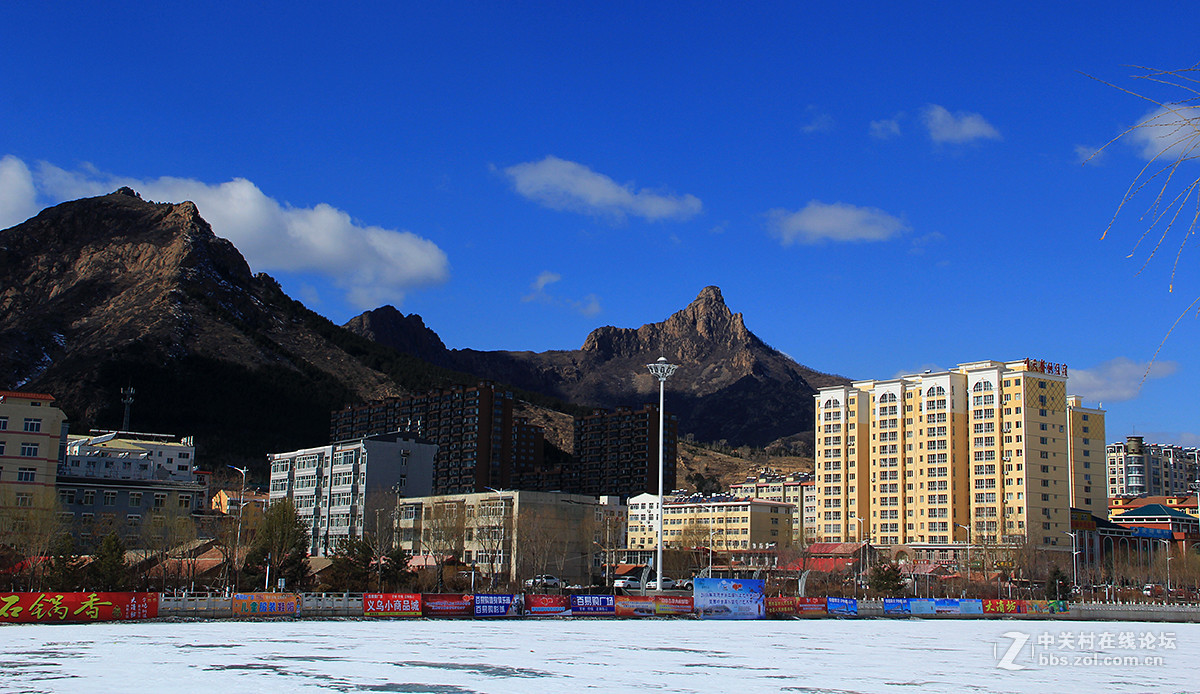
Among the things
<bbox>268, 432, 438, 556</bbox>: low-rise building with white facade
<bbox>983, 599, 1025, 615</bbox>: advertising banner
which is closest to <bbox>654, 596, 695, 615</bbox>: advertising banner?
<bbox>983, 599, 1025, 615</bbox>: advertising banner

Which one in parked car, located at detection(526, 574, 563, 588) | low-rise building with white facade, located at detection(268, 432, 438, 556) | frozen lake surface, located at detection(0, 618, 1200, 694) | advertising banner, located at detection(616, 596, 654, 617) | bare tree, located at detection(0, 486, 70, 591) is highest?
low-rise building with white facade, located at detection(268, 432, 438, 556)

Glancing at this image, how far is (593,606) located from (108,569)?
32.5 m

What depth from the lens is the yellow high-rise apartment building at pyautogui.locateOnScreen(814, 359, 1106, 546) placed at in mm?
145625

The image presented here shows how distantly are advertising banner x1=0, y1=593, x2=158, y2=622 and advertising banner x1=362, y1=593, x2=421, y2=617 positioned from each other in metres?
11.5

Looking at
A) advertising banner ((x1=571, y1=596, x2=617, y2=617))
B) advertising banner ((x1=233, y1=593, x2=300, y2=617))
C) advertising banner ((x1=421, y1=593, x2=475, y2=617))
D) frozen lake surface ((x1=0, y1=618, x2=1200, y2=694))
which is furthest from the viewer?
advertising banner ((x1=571, y1=596, x2=617, y2=617))

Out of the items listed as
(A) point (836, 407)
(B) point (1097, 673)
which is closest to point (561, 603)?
(B) point (1097, 673)

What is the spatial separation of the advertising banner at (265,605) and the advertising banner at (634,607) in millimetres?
20342

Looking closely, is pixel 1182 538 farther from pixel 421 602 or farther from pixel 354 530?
pixel 421 602

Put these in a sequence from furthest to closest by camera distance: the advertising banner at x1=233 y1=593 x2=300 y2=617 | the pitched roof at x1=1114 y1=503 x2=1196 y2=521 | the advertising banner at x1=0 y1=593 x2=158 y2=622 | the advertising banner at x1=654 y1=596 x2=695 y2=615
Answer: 1. the pitched roof at x1=1114 y1=503 x2=1196 y2=521
2. the advertising banner at x1=654 y1=596 x2=695 y2=615
3. the advertising banner at x1=233 y1=593 x2=300 y2=617
4. the advertising banner at x1=0 y1=593 x2=158 y2=622

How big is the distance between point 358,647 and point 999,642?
30865 millimetres

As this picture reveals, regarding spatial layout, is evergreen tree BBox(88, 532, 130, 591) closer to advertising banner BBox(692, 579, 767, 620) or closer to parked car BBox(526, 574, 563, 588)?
parked car BBox(526, 574, 563, 588)

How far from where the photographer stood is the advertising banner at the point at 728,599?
68375 millimetres

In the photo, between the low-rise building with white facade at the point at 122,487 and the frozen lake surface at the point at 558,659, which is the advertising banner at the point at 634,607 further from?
the low-rise building with white facade at the point at 122,487

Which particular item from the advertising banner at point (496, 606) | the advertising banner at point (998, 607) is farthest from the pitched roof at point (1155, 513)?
the advertising banner at point (496, 606)
